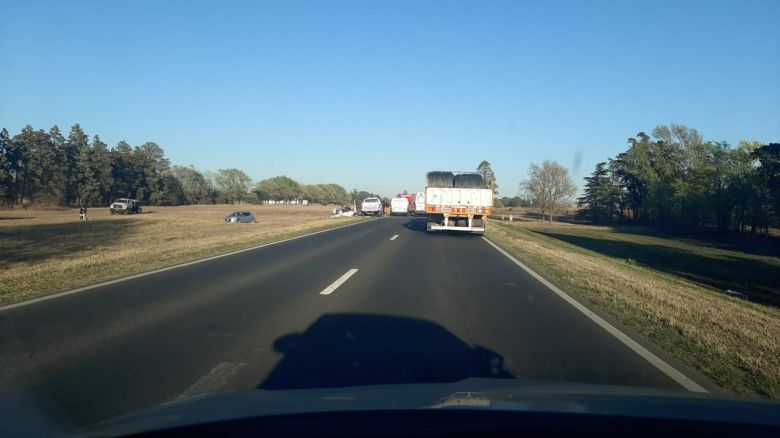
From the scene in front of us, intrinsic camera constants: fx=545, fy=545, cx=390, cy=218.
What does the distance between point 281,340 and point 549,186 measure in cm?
7908

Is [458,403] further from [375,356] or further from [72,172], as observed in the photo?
[72,172]

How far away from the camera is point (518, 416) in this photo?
309 cm

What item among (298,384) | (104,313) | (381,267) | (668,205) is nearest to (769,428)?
(298,384)

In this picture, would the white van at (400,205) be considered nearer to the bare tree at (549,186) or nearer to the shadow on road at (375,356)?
the bare tree at (549,186)

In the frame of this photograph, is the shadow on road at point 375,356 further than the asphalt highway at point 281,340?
Yes

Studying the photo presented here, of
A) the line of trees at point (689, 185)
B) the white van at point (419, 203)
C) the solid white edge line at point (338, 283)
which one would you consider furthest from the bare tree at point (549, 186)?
the solid white edge line at point (338, 283)

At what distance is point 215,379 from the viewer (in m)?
4.97

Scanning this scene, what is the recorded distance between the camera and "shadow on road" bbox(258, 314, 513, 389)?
4.98 meters

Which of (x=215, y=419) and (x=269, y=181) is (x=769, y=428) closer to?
(x=215, y=419)

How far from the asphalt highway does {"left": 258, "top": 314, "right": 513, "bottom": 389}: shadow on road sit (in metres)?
0.02

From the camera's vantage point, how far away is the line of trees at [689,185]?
48.9m

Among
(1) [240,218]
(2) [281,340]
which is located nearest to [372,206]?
(1) [240,218]

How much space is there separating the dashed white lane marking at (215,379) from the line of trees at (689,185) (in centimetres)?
4608

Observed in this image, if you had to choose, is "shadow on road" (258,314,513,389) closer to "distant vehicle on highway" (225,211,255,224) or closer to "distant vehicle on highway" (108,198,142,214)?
"distant vehicle on highway" (225,211,255,224)
